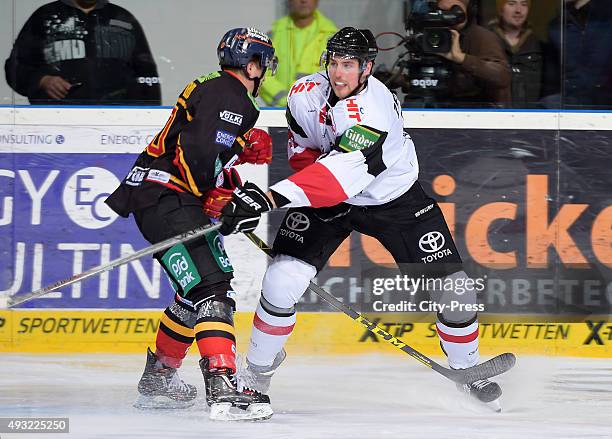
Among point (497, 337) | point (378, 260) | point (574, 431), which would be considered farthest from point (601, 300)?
point (574, 431)

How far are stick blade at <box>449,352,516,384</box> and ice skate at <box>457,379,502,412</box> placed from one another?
0.06 ft

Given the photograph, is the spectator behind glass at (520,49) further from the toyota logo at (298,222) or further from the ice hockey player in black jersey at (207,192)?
the ice hockey player in black jersey at (207,192)

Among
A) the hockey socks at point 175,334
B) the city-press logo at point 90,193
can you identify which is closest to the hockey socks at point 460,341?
the hockey socks at point 175,334

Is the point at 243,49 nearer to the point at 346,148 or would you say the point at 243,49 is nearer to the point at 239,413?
the point at 346,148

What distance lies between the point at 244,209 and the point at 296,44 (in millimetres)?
1579

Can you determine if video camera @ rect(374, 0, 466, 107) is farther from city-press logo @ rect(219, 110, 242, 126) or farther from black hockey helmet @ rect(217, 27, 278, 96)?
city-press logo @ rect(219, 110, 242, 126)

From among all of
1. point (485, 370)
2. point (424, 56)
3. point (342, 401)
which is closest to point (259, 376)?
point (342, 401)

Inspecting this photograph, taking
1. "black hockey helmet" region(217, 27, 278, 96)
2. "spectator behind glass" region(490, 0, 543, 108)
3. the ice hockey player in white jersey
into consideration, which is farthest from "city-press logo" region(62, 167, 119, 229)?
"spectator behind glass" region(490, 0, 543, 108)

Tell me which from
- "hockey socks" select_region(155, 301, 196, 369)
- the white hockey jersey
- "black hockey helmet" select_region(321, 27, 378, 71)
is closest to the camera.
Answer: the white hockey jersey

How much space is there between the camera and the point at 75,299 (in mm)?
4855

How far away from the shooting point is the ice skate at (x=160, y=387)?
3.95 meters

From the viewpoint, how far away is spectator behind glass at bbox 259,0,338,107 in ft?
16.1

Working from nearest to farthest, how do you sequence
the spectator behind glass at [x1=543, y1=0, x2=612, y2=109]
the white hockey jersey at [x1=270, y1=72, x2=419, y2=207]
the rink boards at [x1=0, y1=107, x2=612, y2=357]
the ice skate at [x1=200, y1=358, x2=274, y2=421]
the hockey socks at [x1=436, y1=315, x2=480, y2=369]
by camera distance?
the ice skate at [x1=200, y1=358, x2=274, y2=421]
the white hockey jersey at [x1=270, y1=72, x2=419, y2=207]
the hockey socks at [x1=436, y1=315, x2=480, y2=369]
the rink boards at [x1=0, y1=107, x2=612, y2=357]
the spectator behind glass at [x1=543, y1=0, x2=612, y2=109]

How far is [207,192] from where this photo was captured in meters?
3.80
